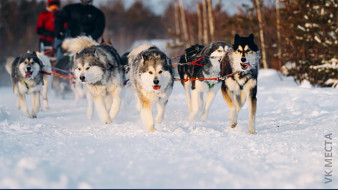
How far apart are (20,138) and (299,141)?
250cm

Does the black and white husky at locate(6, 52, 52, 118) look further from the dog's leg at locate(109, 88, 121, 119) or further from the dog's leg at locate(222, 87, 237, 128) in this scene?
the dog's leg at locate(222, 87, 237, 128)

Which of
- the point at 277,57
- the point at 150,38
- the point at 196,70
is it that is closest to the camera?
the point at 196,70

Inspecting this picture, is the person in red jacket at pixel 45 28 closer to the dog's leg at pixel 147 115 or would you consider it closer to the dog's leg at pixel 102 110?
the dog's leg at pixel 102 110

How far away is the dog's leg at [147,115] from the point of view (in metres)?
3.95

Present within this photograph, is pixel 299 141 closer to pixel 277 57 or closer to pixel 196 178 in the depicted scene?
pixel 196 178

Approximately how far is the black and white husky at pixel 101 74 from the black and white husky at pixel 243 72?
1334 millimetres

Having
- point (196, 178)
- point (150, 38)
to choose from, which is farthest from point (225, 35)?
point (150, 38)

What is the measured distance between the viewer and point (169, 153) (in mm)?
2838

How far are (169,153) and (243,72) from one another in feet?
4.72

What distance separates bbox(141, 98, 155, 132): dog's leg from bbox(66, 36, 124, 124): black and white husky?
75 cm

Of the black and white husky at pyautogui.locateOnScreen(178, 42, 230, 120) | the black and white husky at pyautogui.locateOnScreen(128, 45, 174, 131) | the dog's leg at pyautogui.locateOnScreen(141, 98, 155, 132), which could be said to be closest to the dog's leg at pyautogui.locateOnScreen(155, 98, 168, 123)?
the black and white husky at pyautogui.locateOnScreen(128, 45, 174, 131)

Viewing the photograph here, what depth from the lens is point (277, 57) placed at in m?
9.52

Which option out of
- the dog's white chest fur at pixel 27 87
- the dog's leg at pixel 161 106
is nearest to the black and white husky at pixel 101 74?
the dog's leg at pixel 161 106

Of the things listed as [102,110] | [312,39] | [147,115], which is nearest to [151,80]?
[147,115]
